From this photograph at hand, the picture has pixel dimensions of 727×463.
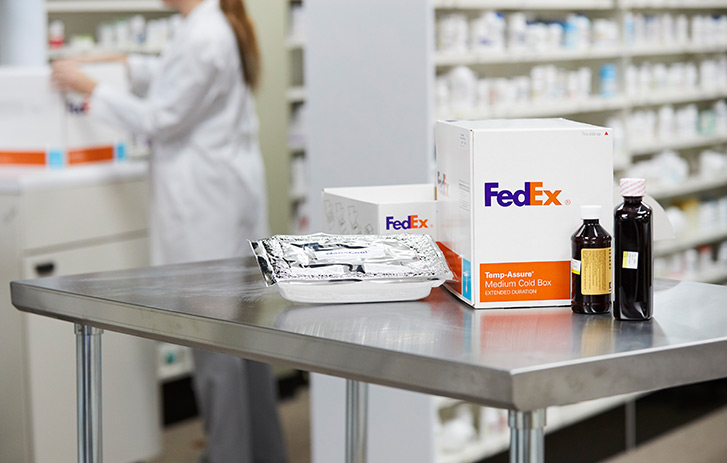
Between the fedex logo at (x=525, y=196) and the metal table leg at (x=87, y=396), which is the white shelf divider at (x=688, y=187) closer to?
the fedex logo at (x=525, y=196)

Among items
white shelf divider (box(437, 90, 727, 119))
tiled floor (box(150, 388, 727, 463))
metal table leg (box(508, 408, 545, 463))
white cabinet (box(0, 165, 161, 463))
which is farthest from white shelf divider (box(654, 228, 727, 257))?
metal table leg (box(508, 408, 545, 463))

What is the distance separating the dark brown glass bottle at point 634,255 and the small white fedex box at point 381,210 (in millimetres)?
482

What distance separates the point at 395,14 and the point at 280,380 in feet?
8.20

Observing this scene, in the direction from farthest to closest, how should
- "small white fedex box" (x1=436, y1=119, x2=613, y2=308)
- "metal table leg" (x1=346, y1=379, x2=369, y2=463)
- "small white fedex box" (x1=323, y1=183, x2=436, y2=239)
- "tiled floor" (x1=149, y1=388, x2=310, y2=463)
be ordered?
1. "tiled floor" (x1=149, y1=388, x2=310, y2=463)
2. "metal table leg" (x1=346, y1=379, x2=369, y2=463)
3. "small white fedex box" (x1=323, y1=183, x2=436, y2=239)
4. "small white fedex box" (x1=436, y1=119, x2=613, y2=308)

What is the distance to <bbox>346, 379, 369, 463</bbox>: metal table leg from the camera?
7.39ft

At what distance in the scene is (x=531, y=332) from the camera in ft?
5.05

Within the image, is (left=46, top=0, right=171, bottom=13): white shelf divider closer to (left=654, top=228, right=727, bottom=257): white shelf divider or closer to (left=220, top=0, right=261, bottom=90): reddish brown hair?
(left=220, top=0, right=261, bottom=90): reddish brown hair

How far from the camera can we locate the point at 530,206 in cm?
172

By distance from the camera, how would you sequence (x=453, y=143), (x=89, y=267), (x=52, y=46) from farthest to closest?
(x=52, y=46) → (x=89, y=267) → (x=453, y=143)

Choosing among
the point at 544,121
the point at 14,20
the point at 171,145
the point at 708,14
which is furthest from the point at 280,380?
the point at 544,121

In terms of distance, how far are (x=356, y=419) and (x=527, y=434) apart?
904 mm

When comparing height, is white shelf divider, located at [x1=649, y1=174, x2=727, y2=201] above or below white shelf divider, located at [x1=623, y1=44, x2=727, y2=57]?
below

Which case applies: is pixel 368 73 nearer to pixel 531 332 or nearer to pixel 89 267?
pixel 89 267

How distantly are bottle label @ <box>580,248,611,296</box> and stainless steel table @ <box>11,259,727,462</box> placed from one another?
5 cm
